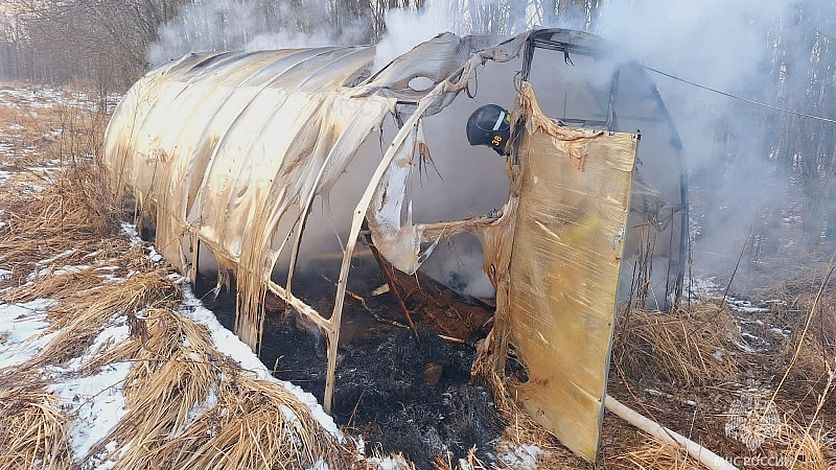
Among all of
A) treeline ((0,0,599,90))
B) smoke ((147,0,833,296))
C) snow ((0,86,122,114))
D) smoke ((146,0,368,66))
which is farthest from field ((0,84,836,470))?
snow ((0,86,122,114))

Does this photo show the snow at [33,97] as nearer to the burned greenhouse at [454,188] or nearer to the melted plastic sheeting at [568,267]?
the burned greenhouse at [454,188]

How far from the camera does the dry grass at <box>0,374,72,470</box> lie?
10.3 ft

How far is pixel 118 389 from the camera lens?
12.5 feet

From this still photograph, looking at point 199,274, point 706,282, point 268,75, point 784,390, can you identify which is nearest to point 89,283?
point 199,274

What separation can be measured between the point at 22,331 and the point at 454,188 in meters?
4.22

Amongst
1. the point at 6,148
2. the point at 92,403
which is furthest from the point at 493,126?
the point at 6,148

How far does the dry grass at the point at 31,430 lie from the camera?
314 cm

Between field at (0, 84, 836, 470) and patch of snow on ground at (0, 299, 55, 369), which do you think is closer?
→ field at (0, 84, 836, 470)

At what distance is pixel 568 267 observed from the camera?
3.31 meters

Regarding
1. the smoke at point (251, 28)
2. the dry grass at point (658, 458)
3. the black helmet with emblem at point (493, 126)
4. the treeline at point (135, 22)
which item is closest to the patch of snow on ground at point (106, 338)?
the black helmet with emblem at point (493, 126)

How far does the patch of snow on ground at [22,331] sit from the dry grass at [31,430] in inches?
22.3

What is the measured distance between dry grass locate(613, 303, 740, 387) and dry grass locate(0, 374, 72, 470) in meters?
3.86

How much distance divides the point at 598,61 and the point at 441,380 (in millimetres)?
2856

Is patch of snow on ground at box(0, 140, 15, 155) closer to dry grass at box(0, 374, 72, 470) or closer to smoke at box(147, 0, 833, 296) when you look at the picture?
smoke at box(147, 0, 833, 296)
